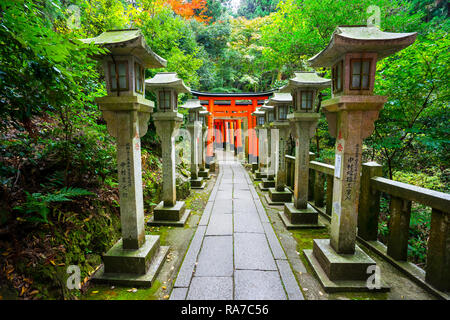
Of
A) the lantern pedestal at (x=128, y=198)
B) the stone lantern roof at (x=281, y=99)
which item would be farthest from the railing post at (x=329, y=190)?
the lantern pedestal at (x=128, y=198)

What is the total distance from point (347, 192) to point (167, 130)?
13.0 ft

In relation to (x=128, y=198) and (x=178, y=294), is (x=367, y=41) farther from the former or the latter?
(x=178, y=294)

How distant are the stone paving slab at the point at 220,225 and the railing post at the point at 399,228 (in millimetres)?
2884

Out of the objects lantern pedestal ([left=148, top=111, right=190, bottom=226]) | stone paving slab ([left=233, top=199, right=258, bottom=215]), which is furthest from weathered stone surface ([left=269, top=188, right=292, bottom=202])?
lantern pedestal ([left=148, top=111, right=190, bottom=226])

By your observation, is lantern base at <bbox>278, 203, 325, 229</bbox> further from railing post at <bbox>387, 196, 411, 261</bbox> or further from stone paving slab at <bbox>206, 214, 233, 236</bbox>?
railing post at <bbox>387, 196, 411, 261</bbox>

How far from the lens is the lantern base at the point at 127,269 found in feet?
9.50

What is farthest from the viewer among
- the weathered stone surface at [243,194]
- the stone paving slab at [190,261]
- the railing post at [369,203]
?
the weathered stone surface at [243,194]

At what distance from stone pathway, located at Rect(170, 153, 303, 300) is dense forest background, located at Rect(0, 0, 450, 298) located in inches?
61.2

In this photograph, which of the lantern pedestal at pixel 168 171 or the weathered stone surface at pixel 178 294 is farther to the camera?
the lantern pedestal at pixel 168 171

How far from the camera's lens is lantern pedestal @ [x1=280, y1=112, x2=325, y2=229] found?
4672 millimetres

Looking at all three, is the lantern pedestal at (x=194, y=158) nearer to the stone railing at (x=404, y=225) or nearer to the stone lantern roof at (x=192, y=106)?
the stone lantern roof at (x=192, y=106)
